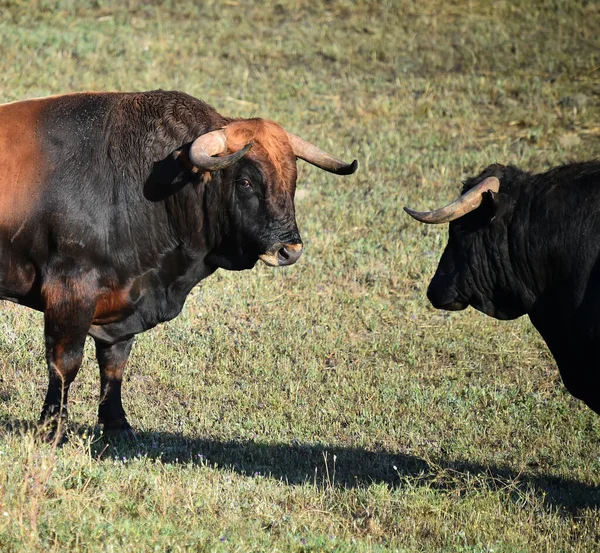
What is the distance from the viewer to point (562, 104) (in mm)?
15617

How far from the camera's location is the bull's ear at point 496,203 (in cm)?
646

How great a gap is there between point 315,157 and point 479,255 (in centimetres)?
146

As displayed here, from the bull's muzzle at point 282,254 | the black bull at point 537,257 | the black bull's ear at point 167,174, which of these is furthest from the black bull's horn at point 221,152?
the black bull at point 537,257

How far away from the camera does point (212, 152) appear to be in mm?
6676

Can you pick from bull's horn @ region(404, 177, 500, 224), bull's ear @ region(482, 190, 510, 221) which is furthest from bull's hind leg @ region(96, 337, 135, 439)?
bull's ear @ region(482, 190, 510, 221)

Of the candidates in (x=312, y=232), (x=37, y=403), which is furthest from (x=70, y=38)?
(x=37, y=403)

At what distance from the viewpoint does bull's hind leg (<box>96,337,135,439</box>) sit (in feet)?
23.9

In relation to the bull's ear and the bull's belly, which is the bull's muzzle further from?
the bull's belly

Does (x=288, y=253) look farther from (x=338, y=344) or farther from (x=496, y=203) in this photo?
(x=338, y=344)

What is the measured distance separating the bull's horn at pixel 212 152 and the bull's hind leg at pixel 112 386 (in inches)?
61.5

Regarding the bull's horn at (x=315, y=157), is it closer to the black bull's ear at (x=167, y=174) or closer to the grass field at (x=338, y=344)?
A: the black bull's ear at (x=167, y=174)

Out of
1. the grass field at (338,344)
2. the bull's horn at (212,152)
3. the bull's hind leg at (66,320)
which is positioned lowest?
the grass field at (338,344)

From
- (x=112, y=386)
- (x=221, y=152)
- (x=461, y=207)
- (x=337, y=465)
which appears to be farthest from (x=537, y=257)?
(x=112, y=386)

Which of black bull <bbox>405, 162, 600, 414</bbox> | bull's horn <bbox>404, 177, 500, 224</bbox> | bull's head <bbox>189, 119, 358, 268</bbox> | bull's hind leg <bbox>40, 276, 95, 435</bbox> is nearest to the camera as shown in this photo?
black bull <bbox>405, 162, 600, 414</bbox>
